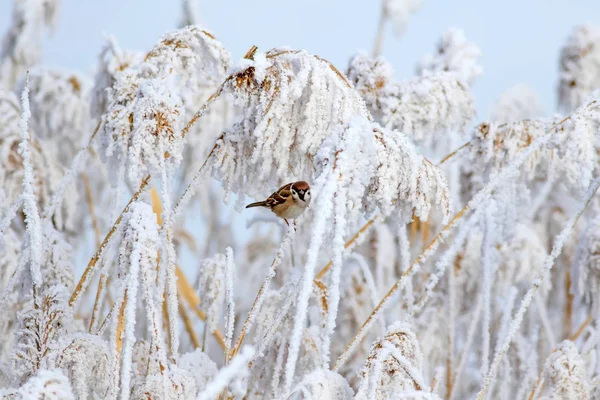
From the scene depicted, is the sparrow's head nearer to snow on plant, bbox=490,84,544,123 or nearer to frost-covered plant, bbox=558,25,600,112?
frost-covered plant, bbox=558,25,600,112

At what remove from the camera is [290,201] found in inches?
83.4

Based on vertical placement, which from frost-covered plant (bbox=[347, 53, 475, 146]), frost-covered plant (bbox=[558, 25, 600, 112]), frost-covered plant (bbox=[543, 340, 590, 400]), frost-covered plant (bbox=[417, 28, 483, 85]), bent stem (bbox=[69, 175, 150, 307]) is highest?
frost-covered plant (bbox=[558, 25, 600, 112])

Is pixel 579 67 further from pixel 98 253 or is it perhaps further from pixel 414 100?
pixel 98 253

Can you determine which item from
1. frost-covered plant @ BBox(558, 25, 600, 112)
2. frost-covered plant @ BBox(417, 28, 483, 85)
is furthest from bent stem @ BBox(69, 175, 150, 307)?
frost-covered plant @ BBox(558, 25, 600, 112)

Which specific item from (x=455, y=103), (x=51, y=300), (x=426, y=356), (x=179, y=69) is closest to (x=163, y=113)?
(x=179, y=69)

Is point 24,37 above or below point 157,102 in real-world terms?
A: above

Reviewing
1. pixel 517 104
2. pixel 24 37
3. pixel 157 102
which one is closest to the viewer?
pixel 157 102

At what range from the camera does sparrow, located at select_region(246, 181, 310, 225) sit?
2.02 metres

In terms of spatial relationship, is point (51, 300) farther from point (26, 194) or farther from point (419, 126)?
point (419, 126)

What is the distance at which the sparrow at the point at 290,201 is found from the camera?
2020 mm

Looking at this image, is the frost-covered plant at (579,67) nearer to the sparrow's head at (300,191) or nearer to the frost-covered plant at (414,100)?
the frost-covered plant at (414,100)

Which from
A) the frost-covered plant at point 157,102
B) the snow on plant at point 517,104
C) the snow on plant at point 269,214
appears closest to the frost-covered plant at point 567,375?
the snow on plant at point 269,214

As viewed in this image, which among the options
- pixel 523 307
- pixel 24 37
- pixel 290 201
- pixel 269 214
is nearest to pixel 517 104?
pixel 269 214

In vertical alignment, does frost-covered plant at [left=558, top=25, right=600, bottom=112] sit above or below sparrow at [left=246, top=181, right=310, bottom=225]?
above
